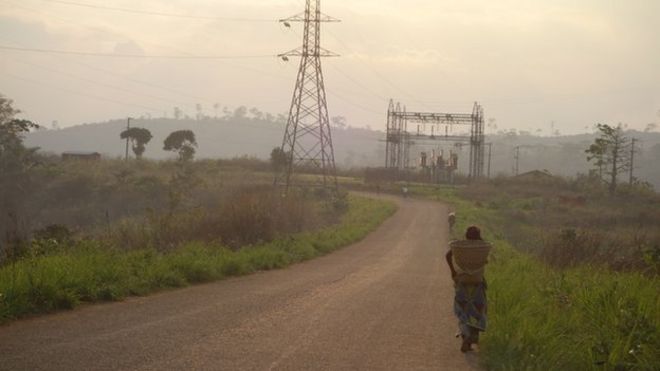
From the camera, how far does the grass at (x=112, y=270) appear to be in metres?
10.8

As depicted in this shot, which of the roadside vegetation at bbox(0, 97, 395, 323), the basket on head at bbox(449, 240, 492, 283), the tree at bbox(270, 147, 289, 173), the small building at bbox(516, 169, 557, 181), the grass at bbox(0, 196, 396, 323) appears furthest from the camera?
the small building at bbox(516, 169, 557, 181)

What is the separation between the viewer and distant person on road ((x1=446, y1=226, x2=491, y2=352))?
9.50 m

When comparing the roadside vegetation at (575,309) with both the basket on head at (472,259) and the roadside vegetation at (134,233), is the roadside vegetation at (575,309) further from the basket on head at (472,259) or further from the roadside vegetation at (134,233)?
the roadside vegetation at (134,233)

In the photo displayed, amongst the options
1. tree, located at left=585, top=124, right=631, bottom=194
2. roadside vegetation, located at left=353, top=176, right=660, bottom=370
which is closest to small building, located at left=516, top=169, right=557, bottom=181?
tree, located at left=585, top=124, right=631, bottom=194

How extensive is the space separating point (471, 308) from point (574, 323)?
165 cm

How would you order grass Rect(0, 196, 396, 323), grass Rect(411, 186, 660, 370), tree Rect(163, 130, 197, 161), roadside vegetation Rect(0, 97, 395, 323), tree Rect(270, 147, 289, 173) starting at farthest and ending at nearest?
tree Rect(163, 130, 197, 161) → tree Rect(270, 147, 289, 173) → roadside vegetation Rect(0, 97, 395, 323) → grass Rect(0, 196, 396, 323) → grass Rect(411, 186, 660, 370)

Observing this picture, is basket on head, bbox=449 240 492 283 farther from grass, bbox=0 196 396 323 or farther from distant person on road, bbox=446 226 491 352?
grass, bbox=0 196 396 323

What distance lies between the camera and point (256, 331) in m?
10.1

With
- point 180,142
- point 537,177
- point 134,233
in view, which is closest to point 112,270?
point 134,233

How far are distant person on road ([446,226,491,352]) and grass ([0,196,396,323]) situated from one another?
583 centimetres

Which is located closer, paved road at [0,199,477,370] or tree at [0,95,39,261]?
paved road at [0,199,477,370]

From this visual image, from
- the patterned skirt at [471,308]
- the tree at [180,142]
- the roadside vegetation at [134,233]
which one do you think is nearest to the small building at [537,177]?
the roadside vegetation at [134,233]

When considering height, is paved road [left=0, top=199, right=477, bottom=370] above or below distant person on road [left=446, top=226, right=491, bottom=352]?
below

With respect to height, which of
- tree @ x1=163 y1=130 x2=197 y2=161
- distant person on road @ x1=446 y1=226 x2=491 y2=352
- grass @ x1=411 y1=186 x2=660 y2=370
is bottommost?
grass @ x1=411 y1=186 x2=660 y2=370
